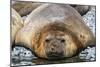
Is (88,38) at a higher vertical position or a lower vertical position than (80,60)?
higher

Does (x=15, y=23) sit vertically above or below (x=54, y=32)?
above

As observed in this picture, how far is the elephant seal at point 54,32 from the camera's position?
8.98 feet

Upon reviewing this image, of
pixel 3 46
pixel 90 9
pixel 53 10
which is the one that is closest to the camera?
pixel 3 46

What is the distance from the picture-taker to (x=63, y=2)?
114 inches

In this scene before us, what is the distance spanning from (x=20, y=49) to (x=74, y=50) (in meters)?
0.79

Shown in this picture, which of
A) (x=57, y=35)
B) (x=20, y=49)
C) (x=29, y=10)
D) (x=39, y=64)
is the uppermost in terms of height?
(x=29, y=10)

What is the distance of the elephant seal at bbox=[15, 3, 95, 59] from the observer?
274 cm

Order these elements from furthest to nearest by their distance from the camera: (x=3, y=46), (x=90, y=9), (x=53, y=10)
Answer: (x=90, y=9), (x=53, y=10), (x=3, y=46)

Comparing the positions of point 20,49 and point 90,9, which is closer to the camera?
point 20,49

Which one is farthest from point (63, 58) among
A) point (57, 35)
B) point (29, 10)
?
point (29, 10)

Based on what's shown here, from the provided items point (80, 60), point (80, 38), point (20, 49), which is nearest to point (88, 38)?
point (80, 38)

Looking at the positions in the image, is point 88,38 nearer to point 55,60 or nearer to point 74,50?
point 74,50

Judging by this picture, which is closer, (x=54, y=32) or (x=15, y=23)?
(x=15, y=23)

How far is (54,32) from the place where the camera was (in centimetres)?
284
